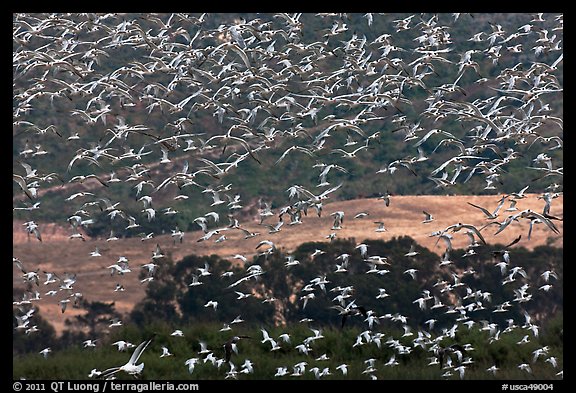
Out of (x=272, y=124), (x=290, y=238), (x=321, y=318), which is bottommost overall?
(x=290, y=238)

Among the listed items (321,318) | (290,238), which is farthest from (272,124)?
(290,238)

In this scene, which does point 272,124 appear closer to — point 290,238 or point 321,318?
point 321,318

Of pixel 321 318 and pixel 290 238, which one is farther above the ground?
pixel 321 318

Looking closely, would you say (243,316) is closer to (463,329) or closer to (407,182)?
(463,329)

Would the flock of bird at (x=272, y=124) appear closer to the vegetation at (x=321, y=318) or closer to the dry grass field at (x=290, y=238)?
the vegetation at (x=321, y=318)

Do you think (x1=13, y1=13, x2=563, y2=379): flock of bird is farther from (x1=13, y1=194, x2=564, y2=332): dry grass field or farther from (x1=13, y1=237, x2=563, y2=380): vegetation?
(x1=13, y1=194, x2=564, y2=332): dry grass field
